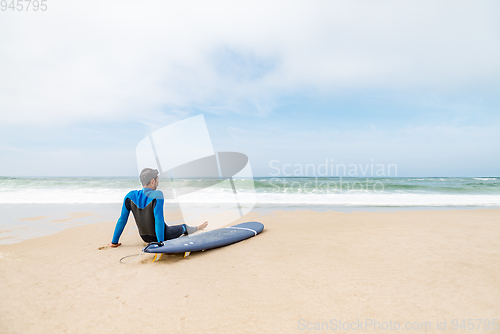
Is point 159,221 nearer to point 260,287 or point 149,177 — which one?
point 149,177

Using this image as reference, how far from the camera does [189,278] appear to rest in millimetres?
2547

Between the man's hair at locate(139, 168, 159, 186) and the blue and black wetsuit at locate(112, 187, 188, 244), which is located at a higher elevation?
the man's hair at locate(139, 168, 159, 186)

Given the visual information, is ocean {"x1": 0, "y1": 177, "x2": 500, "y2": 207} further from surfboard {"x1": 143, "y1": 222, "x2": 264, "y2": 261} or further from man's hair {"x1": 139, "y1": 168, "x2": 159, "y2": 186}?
man's hair {"x1": 139, "y1": 168, "x2": 159, "y2": 186}

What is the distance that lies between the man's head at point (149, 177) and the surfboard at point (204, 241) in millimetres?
867

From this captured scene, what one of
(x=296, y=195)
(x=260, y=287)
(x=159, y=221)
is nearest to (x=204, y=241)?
(x=159, y=221)

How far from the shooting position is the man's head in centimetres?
354

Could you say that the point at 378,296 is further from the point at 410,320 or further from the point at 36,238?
the point at 36,238

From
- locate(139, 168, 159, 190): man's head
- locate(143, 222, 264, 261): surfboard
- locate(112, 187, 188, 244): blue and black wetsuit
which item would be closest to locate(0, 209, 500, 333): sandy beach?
locate(143, 222, 264, 261): surfboard

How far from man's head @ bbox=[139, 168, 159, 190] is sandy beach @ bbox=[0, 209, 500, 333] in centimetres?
98

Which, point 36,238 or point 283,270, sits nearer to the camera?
point 283,270

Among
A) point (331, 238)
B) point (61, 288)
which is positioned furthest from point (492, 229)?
point (61, 288)

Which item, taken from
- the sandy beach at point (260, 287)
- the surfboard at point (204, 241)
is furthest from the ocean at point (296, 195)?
the sandy beach at point (260, 287)

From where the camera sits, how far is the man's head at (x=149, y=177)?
11.6ft

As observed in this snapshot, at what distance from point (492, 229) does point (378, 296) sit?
4.03 meters
